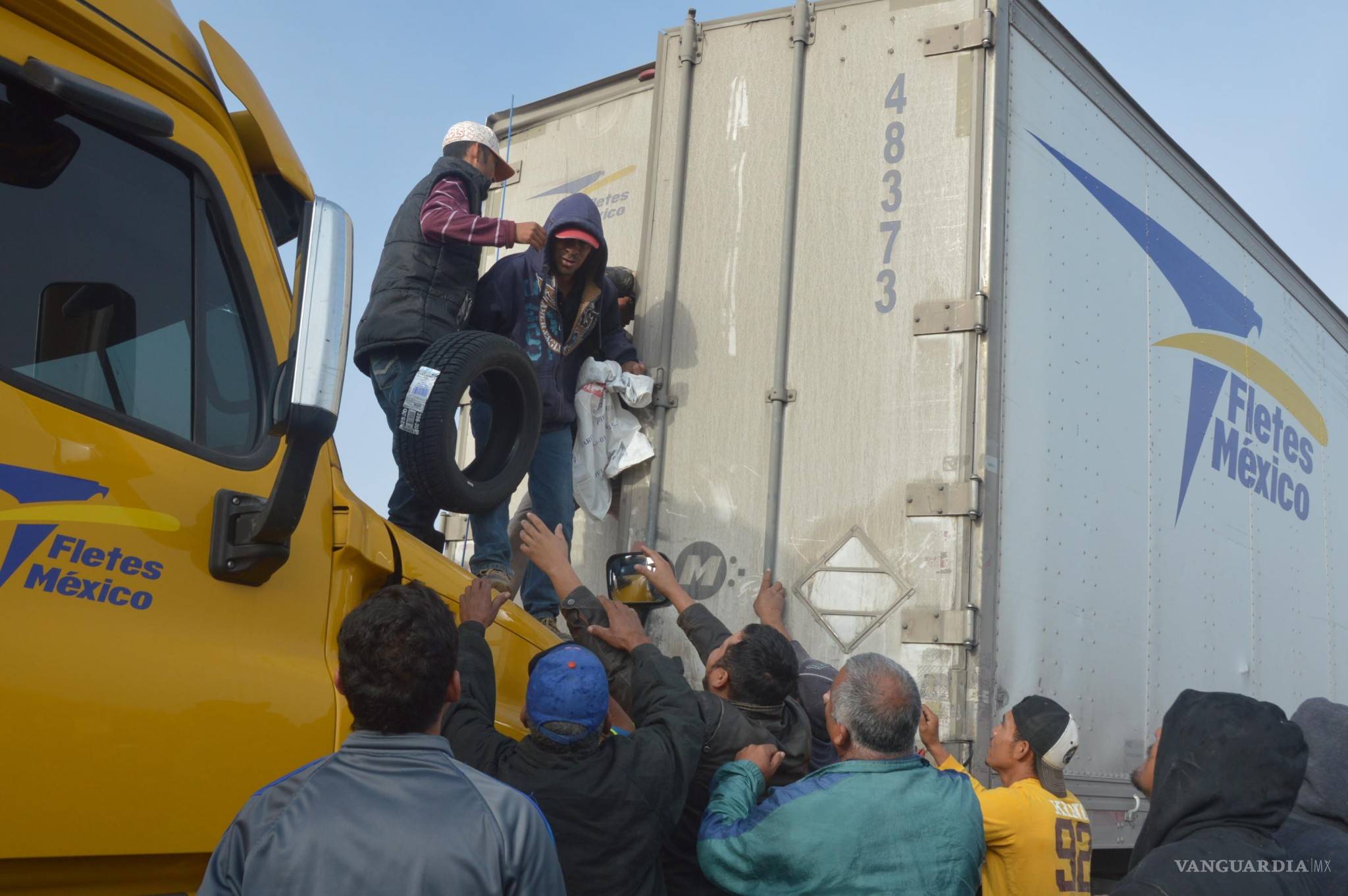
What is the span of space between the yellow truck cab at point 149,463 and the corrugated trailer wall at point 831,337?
2028mm

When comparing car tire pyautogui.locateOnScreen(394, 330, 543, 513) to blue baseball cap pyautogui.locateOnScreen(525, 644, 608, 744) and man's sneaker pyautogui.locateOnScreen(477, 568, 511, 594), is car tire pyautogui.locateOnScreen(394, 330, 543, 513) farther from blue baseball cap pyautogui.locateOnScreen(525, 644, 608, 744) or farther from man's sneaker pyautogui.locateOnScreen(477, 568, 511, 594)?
blue baseball cap pyautogui.locateOnScreen(525, 644, 608, 744)

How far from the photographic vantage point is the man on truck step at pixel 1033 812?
10.9 ft

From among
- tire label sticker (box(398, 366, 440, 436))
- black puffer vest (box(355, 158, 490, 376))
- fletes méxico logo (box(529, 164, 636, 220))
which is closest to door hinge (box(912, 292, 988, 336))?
fletes méxico logo (box(529, 164, 636, 220))

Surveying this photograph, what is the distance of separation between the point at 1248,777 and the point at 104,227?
8.19 ft

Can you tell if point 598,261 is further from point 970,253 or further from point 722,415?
point 970,253

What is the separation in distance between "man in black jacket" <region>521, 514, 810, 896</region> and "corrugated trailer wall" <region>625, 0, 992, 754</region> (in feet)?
2.38

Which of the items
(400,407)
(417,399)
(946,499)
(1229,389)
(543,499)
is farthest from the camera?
(1229,389)

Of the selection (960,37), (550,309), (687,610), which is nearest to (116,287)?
(687,610)

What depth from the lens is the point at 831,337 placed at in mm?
4516

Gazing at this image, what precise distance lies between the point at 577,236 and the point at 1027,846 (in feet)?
8.30

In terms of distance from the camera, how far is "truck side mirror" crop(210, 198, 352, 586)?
219 cm

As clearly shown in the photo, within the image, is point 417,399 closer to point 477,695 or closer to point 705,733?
point 477,695

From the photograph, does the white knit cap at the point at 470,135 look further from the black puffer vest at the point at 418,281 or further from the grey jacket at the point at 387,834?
the grey jacket at the point at 387,834

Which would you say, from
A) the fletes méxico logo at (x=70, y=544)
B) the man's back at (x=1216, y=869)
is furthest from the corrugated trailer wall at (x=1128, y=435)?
the fletes méxico logo at (x=70, y=544)
